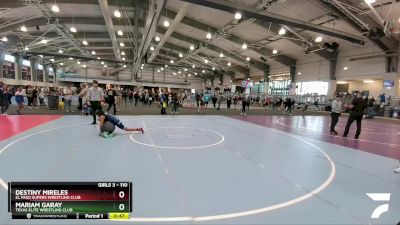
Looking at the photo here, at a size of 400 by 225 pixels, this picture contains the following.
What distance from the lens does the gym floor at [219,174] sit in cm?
326

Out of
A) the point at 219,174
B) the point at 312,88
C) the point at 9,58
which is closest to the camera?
the point at 219,174

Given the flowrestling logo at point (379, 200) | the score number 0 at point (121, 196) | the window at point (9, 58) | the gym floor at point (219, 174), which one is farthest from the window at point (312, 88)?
the window at point (9, 58)

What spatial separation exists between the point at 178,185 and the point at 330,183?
2854 mm

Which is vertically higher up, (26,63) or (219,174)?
(26,63)

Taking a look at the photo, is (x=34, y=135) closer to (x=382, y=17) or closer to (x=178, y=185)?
(x=178, y=185)

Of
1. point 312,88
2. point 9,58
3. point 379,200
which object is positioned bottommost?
point 379,200

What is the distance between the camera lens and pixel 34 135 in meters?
8.18

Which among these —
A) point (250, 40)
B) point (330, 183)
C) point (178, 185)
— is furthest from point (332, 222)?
point (250, 40)

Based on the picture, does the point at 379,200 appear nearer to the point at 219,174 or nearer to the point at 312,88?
the point at 219,174
